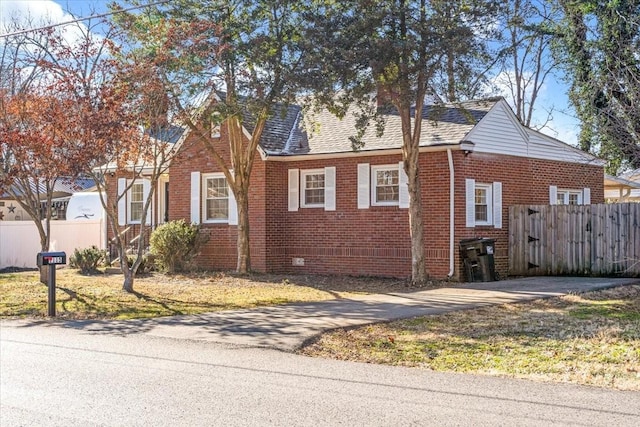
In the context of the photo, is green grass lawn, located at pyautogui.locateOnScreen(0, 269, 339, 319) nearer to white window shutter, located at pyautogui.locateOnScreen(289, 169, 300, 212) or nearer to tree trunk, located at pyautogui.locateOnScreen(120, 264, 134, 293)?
tree trunk, located at pyautogui.locateOnScreen(120, 264, 134, 293)

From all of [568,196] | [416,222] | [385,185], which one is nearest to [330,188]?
[385,185]

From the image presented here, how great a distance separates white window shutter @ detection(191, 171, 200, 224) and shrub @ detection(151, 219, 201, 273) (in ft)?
4.21

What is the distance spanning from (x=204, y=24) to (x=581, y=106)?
333 inches

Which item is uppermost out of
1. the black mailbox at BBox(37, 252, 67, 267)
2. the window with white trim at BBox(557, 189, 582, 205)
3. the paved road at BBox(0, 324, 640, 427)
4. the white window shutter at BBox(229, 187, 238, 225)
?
the window with white trim at BBox(557, 189, 582, 205)

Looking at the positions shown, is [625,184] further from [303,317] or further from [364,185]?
[303,317]

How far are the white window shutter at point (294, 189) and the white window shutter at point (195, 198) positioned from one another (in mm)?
3343

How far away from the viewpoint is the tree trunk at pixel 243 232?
70.7 feet

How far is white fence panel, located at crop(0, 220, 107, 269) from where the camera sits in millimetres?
27578

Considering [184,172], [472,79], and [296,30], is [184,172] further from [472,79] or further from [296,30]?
[472,79]

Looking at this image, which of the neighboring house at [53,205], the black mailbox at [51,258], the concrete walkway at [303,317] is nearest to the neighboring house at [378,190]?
the concrete walkway at [303,317]

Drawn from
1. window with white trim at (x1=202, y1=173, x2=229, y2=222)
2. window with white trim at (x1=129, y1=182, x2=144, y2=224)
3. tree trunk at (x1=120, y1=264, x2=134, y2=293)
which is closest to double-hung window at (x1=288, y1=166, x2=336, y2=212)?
window with white trim at (x1=202, y1=173, x2=229, y2=222)

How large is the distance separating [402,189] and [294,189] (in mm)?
3664

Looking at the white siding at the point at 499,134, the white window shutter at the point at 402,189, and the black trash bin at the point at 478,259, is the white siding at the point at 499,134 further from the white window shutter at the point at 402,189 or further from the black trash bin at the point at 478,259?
the black trash bin at the point at 478,259

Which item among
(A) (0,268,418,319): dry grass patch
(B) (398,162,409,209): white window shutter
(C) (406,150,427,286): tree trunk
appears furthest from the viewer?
(B) (398,162,409,209): white window shutter
